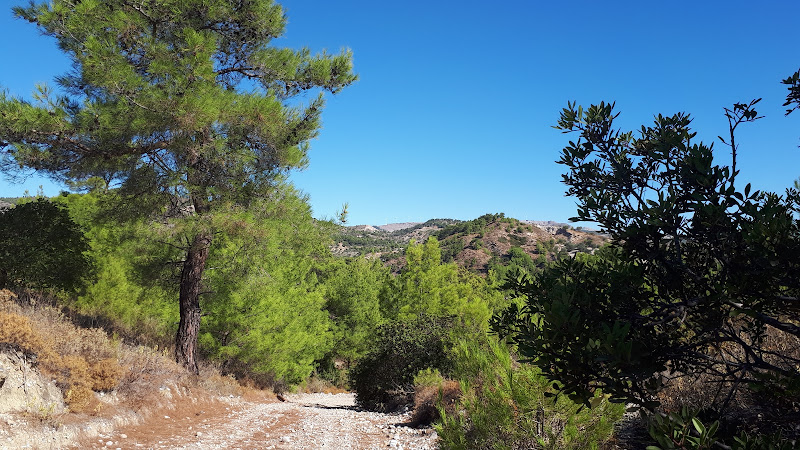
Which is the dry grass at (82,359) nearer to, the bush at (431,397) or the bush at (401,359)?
the bush at (401,359)

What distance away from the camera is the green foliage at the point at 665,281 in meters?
1.98

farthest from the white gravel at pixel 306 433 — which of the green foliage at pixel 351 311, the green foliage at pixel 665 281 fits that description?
the green foliage at pixel 351 311

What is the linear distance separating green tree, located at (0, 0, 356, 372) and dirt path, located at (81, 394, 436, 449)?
220cm

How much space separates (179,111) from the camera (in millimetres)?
8383

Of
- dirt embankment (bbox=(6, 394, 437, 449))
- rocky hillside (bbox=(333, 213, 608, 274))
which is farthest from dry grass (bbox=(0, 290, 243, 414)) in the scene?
rocky hillside (bbox=(333, 213, 608, 274))

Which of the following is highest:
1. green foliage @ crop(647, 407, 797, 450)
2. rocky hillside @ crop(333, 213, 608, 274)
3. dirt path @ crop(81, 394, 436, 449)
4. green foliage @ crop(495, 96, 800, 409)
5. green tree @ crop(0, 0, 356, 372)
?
rocky hillside @ crop(333, 213, 608, 274)

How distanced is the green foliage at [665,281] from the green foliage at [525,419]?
5.80 feet

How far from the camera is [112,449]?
6.34 metres

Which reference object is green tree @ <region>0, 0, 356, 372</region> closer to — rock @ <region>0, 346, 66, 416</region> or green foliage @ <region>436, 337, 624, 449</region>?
rock @ <region>0, 346, 66, 416</region>

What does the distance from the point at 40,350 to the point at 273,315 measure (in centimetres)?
947

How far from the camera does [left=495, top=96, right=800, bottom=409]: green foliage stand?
198 cm

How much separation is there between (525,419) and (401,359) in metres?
8.46

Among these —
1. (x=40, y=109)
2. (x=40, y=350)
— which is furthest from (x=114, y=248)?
(x=40, y=350)

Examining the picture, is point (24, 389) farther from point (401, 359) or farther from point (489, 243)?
point (489, 243)
